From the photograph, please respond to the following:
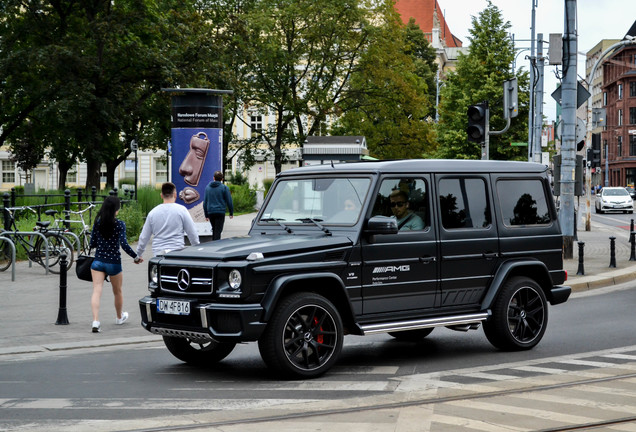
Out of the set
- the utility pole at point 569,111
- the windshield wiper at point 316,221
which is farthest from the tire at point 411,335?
the utility pole at point 569,111

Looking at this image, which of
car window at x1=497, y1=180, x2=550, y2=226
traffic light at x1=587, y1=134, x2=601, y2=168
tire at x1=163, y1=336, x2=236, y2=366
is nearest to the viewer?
tire at x1=163, y1=336, x2=236, y2=366

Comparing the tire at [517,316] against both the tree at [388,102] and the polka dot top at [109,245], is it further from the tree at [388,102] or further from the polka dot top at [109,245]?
the tree at [388,102]

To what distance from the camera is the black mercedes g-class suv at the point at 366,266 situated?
7926mm

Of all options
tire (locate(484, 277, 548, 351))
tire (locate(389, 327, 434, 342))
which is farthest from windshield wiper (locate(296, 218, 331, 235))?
tire (locate(389, 327, 434, 342))

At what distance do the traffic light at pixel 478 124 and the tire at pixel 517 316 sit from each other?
6.69 meters

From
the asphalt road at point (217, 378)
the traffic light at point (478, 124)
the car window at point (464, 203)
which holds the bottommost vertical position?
the asphalt road at point (217, 378)

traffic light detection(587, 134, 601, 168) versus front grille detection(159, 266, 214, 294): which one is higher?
traffic light detection(587, 134, 601, 168)

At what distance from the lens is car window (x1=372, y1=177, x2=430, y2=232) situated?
8906 mm

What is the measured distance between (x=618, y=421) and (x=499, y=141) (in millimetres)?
56899

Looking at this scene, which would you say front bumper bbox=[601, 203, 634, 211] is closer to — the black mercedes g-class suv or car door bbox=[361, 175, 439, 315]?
the black mercedes g-class suv

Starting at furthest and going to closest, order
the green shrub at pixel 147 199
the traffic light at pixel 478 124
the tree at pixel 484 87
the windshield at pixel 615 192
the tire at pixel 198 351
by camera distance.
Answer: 1. the tree at pixel 484 87
2. the windshield at pixel 615 192
3. the green shrub at pixel 147 199
4. the traffic light at pixel 478 124
5. the tire at pixel 198 351

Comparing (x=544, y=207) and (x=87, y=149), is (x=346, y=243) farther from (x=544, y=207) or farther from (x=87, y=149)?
(x=87, y=149)

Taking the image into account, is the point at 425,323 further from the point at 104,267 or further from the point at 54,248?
the point at 54,248

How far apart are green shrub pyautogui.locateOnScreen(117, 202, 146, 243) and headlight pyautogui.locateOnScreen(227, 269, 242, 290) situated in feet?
59.5
